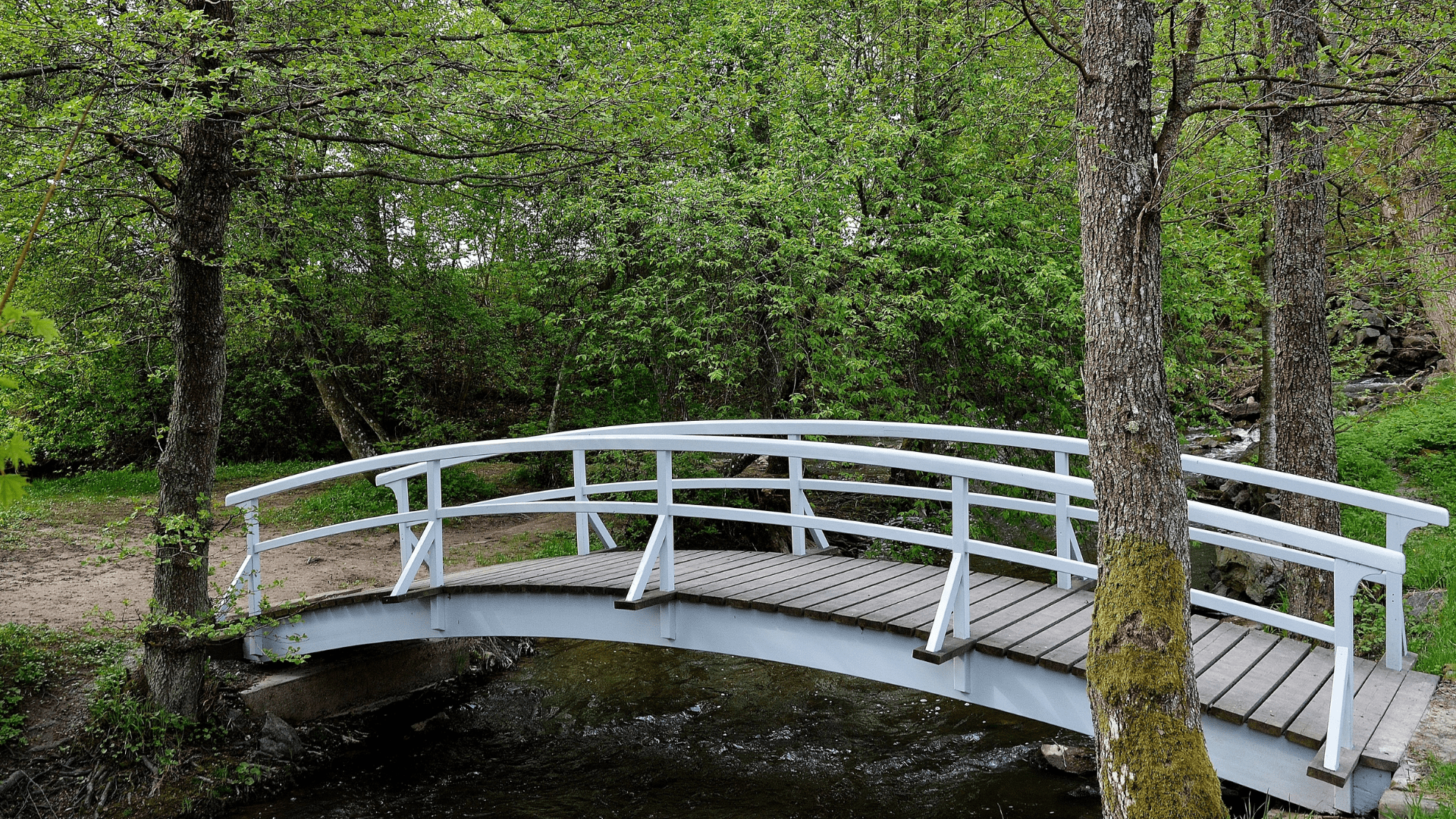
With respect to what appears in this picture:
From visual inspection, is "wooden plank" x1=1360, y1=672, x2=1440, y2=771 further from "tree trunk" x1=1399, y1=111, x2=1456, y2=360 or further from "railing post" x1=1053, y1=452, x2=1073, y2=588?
"tree trunk" x1=1399, y1=111, x2=1456, y2=360

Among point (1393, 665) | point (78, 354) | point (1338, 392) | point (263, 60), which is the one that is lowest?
point (1393, 665)

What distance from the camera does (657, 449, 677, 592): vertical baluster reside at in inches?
240

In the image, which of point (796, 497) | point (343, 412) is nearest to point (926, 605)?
point (796, 497)

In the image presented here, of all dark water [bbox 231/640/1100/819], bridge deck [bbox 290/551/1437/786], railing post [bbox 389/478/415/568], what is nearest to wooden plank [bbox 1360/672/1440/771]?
bridge deck [bbox 290/551/1437/786]

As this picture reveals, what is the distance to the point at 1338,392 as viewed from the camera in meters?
11.5

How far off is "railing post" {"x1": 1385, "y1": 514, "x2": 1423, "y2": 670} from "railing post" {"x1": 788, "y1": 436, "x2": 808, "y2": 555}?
352 centimetres

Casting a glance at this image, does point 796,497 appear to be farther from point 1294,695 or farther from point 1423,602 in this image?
point 1423,602

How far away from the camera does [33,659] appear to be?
7414mm

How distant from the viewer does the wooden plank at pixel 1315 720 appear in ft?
13.1

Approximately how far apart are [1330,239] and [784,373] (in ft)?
26.4

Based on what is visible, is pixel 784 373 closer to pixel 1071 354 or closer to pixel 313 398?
pixel 1071 354

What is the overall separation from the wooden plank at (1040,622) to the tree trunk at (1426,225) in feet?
16.6

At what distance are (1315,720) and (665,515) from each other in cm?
369

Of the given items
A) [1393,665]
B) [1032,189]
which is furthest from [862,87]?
[1393,665]
